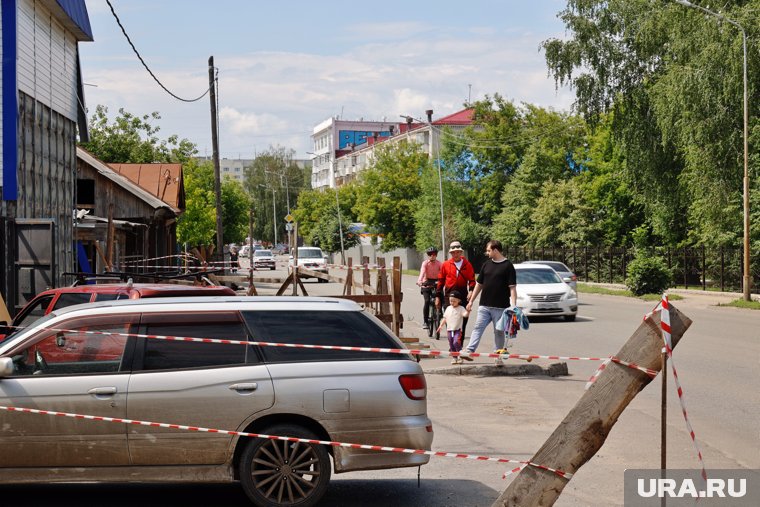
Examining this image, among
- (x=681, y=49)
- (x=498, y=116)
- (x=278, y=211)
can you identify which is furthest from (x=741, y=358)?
(x=278, y=211)

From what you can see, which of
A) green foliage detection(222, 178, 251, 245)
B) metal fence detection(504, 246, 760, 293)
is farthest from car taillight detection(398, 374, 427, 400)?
green foliage detection(222, 178, 251, 245)

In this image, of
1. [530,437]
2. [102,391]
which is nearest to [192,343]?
[102,391]

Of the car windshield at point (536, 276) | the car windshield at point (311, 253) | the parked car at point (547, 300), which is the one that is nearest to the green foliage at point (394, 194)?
the car windshield at point (311, 253)

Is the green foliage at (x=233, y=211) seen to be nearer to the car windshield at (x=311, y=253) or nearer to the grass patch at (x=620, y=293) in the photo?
the car windshield at (x=311, y=253)

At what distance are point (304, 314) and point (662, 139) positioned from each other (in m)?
34.8

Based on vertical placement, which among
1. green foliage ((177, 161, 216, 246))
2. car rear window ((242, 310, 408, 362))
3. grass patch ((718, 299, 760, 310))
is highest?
green foliage ((177, 161, 216, 246))

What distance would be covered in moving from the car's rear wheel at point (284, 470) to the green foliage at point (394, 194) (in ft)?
265

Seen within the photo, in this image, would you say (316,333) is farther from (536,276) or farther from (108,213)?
(108,213)

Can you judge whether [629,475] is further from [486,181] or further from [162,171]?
[486,181]

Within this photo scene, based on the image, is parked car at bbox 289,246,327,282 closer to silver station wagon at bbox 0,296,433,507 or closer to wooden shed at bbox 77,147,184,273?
wooden shed at bbox 77,147,184,273

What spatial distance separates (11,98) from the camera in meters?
20.3

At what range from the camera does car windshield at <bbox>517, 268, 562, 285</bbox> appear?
27062 millimetres

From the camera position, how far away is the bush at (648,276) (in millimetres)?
38875

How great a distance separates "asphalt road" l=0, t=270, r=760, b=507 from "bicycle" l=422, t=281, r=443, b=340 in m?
2.88
